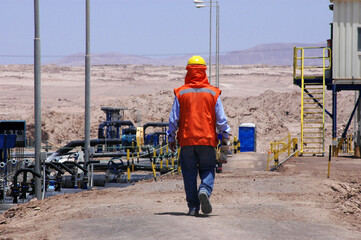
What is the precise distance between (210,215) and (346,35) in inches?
898

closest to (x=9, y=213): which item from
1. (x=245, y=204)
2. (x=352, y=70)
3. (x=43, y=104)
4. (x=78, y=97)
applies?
(x=245, y=204)

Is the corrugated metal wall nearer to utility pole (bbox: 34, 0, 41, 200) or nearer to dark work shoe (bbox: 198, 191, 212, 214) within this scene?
utility pole (bbox: 34, 0, 41, 200)

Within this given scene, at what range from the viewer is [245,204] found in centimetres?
1266

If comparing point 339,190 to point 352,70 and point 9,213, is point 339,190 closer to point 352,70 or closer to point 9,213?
point 9,213

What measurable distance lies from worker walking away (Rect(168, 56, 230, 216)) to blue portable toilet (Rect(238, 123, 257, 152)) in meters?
38.1

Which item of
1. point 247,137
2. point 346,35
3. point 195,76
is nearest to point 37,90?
point 195,76

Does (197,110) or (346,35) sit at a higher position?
(346,35)

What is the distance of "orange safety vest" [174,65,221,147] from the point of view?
396 inches

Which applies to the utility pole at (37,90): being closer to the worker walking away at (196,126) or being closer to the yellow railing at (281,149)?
the worker walking away at (196,126)

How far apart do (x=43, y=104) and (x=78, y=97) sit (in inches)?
464

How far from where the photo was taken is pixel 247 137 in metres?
48.4

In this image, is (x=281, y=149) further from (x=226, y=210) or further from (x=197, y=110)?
(x=197, y=110)

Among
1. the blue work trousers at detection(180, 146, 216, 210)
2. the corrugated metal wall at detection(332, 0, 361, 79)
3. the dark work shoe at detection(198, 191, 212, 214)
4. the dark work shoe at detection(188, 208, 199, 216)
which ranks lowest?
the dark work shoe at detection(188, 208, 199, 216)

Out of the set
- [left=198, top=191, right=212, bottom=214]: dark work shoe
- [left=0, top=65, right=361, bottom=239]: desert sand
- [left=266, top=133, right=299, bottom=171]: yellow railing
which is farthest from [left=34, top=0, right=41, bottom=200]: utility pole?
[left=266, top=133, right=299, bottom=171]: yellow railing
